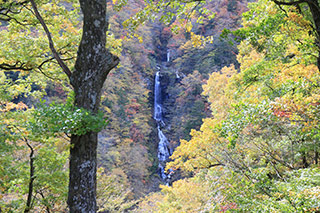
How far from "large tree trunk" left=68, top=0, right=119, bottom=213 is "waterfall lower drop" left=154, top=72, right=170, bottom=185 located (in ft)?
51.9

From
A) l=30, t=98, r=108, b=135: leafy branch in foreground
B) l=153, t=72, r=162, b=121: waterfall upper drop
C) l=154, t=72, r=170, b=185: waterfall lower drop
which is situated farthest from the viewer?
l=153, t=72, r=162, b=121: waterfall upper drop

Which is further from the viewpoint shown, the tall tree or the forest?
the forest

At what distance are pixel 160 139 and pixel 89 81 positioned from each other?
18264mm

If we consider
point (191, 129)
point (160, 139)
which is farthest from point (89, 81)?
point (160, 139)

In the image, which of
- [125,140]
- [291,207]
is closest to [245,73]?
[291,207]

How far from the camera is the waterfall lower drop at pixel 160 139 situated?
58.4 ft

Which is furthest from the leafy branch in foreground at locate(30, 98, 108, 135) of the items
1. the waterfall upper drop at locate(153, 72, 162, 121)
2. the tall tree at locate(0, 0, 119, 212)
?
the waterfall upper drop at locate(153, 72, 162, 121)

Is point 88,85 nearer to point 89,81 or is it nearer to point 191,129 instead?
point 89,81

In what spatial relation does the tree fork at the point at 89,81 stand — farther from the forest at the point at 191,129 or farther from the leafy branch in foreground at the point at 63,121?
→ the leafy branch in foreground at the point at 63,121

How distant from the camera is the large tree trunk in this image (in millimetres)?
2434

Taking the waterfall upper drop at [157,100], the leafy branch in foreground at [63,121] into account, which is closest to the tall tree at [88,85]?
the leafy branch in foreground at [63,121]

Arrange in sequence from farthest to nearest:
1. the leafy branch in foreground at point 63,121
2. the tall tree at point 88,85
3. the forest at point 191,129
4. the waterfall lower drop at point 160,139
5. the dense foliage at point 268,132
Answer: the waterfall lower drop at point 160,139 → the dense foliage at point 268,132 → the forest at point 191,129 → the tall tree at point 88,85 → the leafy branch in foreground at point 63,121

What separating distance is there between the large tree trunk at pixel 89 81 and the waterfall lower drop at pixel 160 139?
1581cm

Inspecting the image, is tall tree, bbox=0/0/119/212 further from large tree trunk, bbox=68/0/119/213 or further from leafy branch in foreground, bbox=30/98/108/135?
leafy branch in foreground, bbox=30/98/108/135
